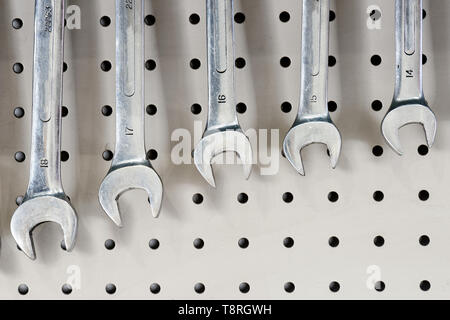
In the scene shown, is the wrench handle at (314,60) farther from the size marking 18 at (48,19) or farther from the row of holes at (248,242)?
the size marking 18 at (48,19)

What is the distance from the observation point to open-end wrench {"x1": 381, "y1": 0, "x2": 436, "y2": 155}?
1.07 metres

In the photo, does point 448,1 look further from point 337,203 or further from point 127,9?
point 127,9

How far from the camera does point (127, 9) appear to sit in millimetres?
1083

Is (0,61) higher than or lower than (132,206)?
higher

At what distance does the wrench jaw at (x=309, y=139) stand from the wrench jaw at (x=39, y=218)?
0.38m

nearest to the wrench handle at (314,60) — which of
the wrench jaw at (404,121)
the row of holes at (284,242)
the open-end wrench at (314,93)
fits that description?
the open-end wrench at (314,93)

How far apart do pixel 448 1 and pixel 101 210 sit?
0.72m

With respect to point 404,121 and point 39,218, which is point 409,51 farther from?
point 39,218

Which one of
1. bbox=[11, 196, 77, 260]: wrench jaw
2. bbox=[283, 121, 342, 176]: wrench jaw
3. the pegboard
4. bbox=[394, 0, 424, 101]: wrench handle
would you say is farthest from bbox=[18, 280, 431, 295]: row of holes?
bbox=[394, 0, 424, 101]: wrench handle

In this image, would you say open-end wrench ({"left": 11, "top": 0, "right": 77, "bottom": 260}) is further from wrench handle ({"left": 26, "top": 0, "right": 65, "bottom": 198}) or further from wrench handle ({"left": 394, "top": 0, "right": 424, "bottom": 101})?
wrench handle ({"left": 394, "top": 0, "right": 424, "bottom": 101})

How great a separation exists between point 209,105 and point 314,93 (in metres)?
0.18

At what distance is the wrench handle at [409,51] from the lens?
3.51 ft
